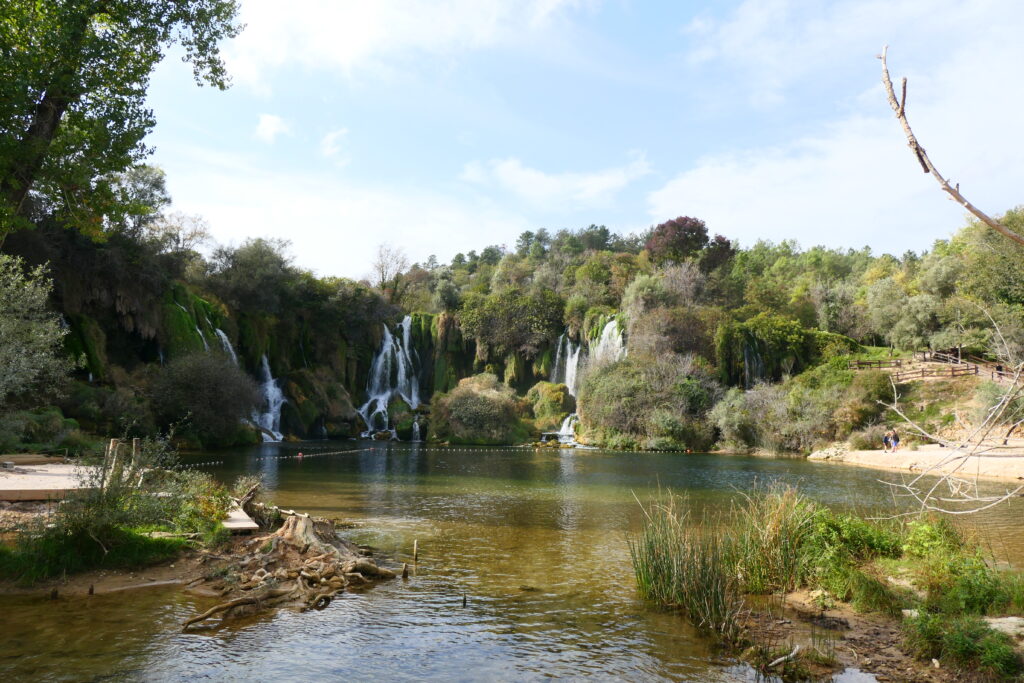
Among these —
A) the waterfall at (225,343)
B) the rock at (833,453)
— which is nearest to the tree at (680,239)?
the rock at (833,453)

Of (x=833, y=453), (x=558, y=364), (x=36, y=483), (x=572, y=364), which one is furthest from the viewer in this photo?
(x=558, y=364)

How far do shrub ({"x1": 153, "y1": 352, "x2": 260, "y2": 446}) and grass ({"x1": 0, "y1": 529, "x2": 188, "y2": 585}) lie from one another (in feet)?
69.1

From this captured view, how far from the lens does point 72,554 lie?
8859 millimetres

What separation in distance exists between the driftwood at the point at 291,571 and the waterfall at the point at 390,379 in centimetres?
3543

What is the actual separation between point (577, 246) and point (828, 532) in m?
81.5

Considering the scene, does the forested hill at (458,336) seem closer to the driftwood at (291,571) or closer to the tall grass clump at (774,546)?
the driftwood at (291,571)

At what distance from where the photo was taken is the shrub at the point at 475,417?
135ft

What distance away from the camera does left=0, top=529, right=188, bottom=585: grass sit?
28.1 feet

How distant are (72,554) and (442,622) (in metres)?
5.09

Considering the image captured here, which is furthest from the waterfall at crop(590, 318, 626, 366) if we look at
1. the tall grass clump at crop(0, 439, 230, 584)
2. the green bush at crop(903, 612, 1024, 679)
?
the green bush at crop(903, 612, 1024, 679)

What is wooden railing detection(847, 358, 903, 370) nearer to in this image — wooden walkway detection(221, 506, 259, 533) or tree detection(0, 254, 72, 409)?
wooden walkway detection(221, 506, 259, 533)

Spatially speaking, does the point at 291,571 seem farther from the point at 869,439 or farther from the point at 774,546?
the point at 869,439

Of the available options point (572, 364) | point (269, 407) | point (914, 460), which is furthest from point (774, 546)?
point (572, 364)

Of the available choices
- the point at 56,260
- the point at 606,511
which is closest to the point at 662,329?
the point at 606,511
